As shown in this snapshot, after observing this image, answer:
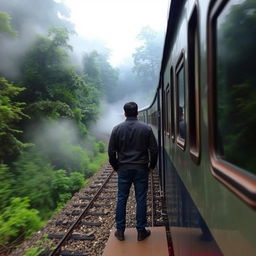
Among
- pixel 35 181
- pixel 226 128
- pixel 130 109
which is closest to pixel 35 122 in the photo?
pixel 35 181

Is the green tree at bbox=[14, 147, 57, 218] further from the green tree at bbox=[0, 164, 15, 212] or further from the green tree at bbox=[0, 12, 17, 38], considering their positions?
the green tree at bbox=[0, 12, 17, 38]

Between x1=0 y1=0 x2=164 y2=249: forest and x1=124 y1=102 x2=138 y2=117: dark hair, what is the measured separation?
182 inches

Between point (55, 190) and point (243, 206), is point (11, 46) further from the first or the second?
point (243, 206)

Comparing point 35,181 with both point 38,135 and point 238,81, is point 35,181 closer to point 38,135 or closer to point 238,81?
point 38,135

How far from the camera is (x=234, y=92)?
4.32 ft

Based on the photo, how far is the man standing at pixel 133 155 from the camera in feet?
14.9

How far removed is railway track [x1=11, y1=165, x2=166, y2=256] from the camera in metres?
6.75

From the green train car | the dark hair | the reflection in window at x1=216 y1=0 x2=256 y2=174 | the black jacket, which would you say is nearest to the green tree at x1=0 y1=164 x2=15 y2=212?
the black jacket

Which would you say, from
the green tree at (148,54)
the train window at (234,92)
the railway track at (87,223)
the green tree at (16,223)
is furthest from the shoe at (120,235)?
the green tree at (148,54)

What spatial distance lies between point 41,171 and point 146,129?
9677 mm

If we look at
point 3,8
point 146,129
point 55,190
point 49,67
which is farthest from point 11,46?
point 146,129

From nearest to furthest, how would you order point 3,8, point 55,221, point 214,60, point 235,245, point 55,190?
point 235,245, point 214,60, point 55,221, point 55,190, point 3,8

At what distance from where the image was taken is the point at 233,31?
1.29 meters

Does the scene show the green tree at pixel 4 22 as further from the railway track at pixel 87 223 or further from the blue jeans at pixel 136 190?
the blue jeans at pixel 136 190
